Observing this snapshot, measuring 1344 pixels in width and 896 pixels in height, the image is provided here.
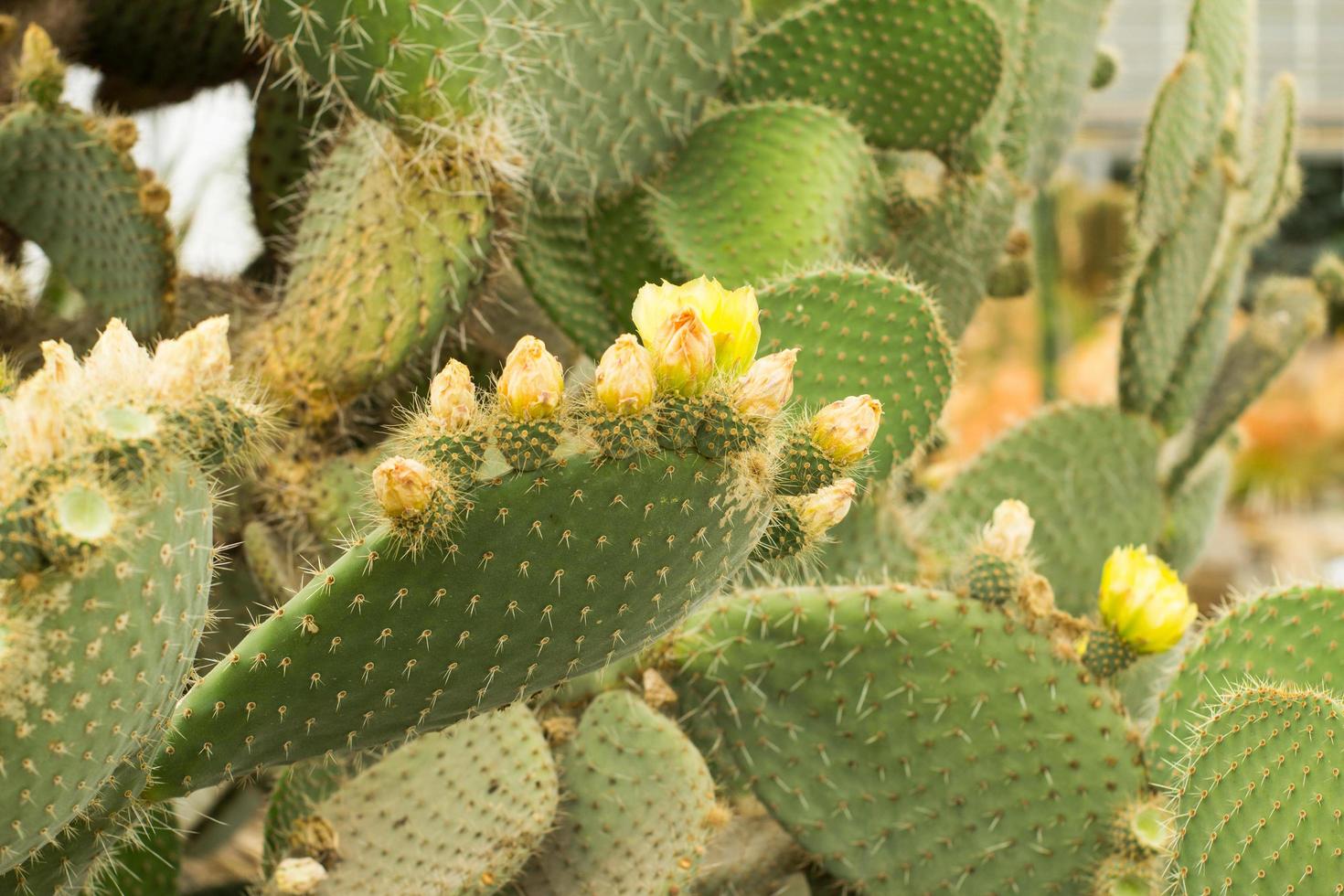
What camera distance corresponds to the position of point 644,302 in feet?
2.80

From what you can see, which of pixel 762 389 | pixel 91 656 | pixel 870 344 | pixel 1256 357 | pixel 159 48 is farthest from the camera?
pixel 1256 357

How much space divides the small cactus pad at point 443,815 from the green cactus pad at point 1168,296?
114 cm

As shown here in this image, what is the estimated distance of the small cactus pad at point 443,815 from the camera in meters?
1.17

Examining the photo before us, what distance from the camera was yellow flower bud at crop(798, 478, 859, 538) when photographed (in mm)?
966

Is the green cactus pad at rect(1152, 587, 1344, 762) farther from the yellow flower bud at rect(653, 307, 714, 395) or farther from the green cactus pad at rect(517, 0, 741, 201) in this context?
the green cactus pad at rect(517, 0, 741, 201)

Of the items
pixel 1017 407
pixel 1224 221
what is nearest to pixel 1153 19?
pixel 1017 407

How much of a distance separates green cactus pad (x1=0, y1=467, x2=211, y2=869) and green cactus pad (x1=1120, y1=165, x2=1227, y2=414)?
1482 mm

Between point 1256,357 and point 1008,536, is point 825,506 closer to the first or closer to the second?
point 1008,536

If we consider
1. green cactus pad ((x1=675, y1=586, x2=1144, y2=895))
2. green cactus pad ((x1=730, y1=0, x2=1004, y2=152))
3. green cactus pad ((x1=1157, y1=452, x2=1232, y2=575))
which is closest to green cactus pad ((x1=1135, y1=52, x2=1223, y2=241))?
green cactus pad ((x1=730, y1=0, x2=1004, y2=152))

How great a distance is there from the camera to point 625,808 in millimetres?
1233

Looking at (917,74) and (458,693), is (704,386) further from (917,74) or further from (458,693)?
(917,74)

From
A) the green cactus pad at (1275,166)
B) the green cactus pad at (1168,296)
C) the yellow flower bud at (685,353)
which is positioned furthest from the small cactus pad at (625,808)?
the green cactus pad at (1275,166)

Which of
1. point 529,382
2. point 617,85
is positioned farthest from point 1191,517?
point 529,382

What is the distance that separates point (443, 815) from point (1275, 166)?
1701mm
